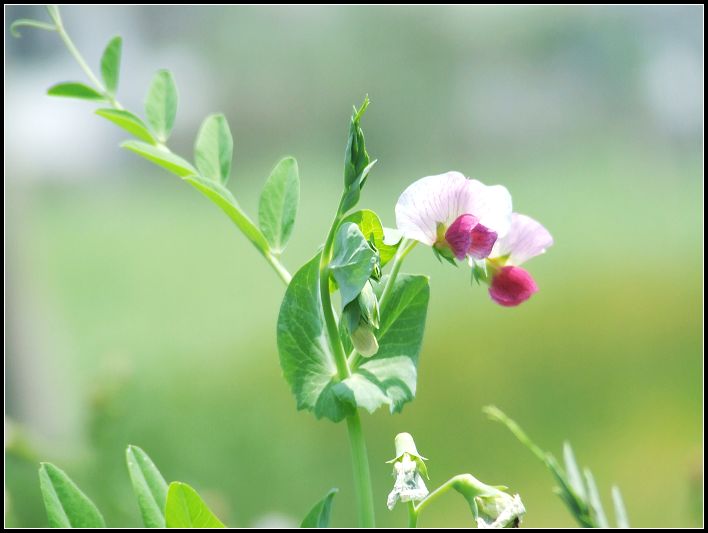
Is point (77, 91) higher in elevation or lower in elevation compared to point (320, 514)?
higher

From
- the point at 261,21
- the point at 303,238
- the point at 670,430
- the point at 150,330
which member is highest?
the point at 261,21

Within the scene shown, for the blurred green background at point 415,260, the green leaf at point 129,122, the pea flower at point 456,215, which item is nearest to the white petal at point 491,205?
the pea flower at point 456,215

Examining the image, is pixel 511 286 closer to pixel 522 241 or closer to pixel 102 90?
pixel 522 241

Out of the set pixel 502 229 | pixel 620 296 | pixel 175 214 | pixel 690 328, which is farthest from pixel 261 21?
pixel 502 229

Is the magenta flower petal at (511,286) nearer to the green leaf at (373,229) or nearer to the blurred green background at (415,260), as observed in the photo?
the green leaf at (373,229)

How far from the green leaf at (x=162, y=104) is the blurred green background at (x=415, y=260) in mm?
579

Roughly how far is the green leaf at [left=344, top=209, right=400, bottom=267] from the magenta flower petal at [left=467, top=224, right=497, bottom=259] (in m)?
0.02

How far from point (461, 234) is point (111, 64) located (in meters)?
0.13

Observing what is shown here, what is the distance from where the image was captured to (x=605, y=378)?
2014 mm

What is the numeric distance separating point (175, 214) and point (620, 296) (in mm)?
1423

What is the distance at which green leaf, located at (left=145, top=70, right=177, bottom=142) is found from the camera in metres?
0.25

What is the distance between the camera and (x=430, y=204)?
0.61ft

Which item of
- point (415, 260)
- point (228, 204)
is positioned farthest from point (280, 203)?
point (415, 260)

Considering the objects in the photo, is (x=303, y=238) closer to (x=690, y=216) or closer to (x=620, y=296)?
(x=620, y=296)
